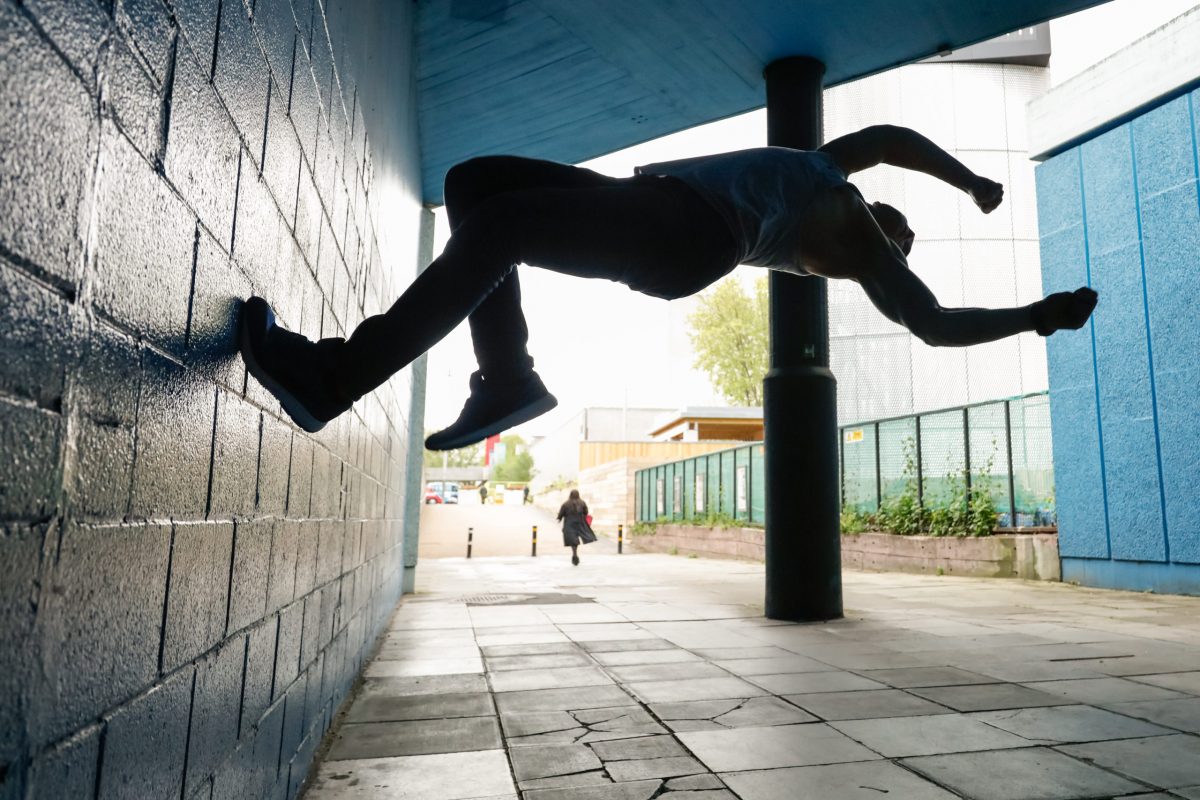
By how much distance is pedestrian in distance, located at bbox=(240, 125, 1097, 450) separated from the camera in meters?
1.44

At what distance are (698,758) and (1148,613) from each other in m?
5.18

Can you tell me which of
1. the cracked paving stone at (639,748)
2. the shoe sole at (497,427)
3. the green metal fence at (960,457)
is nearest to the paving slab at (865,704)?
the cracked paving stone at (639,748)

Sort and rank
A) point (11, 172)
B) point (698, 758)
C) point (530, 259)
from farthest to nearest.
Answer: point (698, 758), point (530, 259), point (11, 172)

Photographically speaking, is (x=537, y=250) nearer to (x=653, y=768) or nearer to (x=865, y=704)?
(x=653, y=768)

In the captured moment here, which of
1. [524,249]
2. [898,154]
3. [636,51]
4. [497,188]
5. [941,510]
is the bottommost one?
[941,510]

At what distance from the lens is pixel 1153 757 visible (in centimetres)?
231

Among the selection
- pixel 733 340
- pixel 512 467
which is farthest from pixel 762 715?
pixel 512 467

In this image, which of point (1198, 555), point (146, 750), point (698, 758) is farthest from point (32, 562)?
point (1198, 555)

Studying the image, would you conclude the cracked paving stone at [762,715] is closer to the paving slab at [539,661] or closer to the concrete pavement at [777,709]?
the concrete pavement at [777,709]

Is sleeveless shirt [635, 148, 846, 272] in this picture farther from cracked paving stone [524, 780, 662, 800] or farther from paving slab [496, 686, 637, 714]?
paving slab [496, 686, 637, 714]

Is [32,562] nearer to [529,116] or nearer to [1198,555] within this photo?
[529,116]

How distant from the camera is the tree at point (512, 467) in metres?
86.6

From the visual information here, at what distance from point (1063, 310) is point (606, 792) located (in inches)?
64.7

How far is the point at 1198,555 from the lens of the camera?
7043mm
